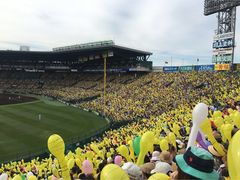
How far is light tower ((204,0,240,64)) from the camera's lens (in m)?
39.2

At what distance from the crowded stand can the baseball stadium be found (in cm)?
2

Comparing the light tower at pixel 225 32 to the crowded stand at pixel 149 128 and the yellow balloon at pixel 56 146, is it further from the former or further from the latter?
the yellow balloon at pixel 56 146

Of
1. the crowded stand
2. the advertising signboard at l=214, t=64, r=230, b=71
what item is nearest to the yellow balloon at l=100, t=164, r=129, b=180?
the crowded stand

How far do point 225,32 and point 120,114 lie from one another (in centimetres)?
2009

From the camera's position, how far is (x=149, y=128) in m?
19.1

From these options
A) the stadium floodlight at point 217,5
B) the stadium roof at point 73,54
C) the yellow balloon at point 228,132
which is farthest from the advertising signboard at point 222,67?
the yellow balloon at point 228,132

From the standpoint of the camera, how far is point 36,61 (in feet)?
249

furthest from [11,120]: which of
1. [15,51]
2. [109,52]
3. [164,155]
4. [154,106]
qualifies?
[15,51]

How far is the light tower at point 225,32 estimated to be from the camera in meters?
39.2

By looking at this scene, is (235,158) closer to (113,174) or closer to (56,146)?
(113,174)

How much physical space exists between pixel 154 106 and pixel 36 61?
5206 centimetres

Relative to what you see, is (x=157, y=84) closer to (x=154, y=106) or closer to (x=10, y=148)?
(x=154, y=106)

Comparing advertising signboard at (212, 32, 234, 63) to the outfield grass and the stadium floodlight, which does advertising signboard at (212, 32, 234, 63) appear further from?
the outfield grass

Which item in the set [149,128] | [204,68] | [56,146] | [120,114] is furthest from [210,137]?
[204,68]
